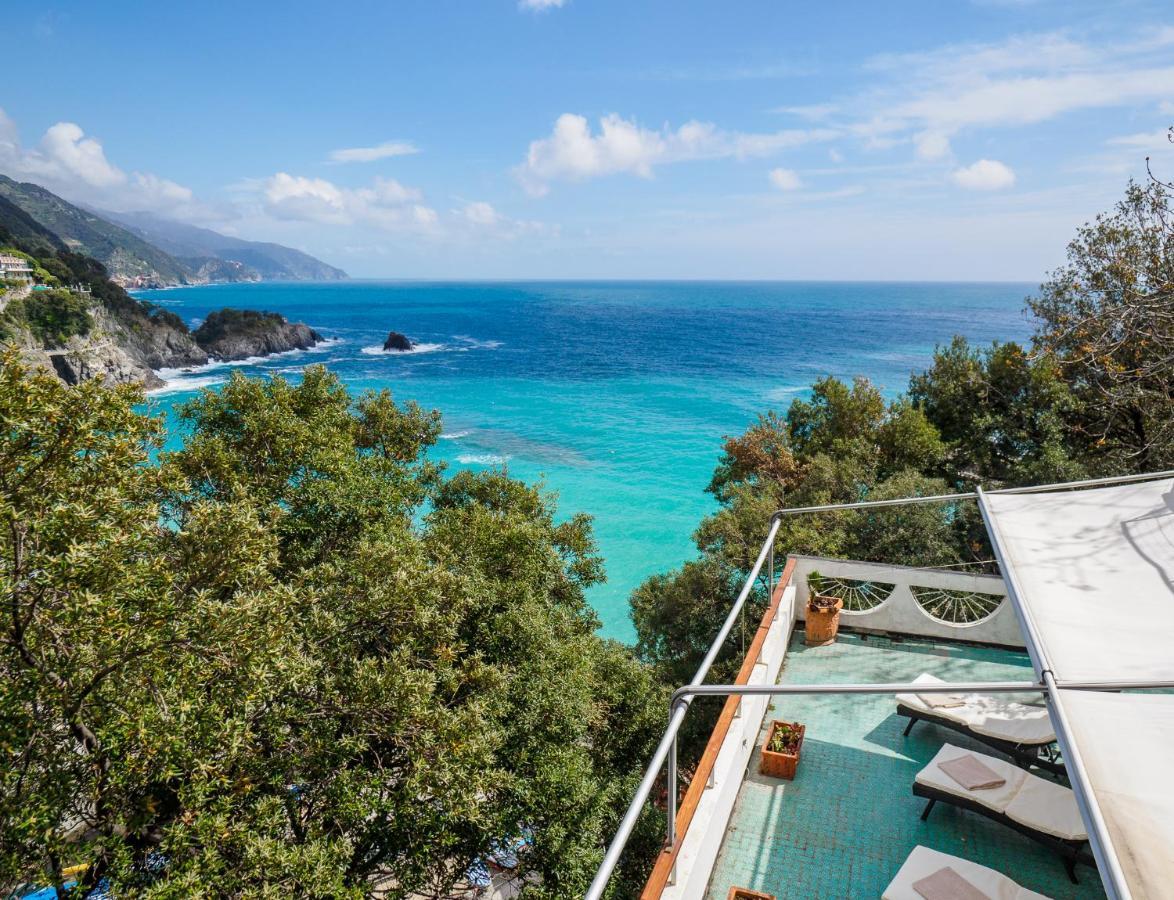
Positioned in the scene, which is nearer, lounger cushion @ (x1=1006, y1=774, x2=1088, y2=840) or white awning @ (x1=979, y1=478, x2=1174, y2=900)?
white awning @ (x1=979, y1=478, x2=1174, y2=900)

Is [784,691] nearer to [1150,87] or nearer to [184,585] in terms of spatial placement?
[184,585]

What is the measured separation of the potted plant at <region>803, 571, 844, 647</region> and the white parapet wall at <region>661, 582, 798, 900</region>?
107cm

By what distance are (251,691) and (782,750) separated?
455 centimetres

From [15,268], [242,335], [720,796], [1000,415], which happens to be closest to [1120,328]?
[1000,415]

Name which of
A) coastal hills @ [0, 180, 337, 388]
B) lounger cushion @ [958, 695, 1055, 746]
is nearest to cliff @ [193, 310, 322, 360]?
coastal hills @ [0, 180, 337, 388]

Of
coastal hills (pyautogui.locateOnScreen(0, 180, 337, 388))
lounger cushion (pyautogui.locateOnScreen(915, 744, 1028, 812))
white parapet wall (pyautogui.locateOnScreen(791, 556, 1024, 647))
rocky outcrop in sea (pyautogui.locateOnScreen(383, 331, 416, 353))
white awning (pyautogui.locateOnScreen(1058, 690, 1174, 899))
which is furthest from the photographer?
rocky outcrop in sea (pyautogui.locateOnScreen(383, 331, 416, 353))

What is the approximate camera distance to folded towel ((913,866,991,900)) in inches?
153

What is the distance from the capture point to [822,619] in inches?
→ 295

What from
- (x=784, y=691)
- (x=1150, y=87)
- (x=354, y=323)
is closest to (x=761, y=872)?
(x=784, y=691)

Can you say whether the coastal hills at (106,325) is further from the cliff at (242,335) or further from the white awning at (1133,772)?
the white awning at (1133,772)

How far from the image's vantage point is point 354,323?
365ft

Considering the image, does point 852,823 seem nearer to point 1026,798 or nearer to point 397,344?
point 1026,798

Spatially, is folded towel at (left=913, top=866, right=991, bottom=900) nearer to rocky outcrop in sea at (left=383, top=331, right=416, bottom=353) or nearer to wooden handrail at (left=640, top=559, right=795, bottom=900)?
wooden handrail at (left=640, top=559, right=795, bottom=900)

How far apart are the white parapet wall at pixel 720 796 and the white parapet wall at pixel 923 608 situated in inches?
65.4
